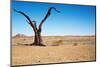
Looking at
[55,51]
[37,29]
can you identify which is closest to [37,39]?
[37,29]

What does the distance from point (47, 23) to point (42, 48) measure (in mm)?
293

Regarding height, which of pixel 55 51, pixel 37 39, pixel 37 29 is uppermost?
pixel 37 29

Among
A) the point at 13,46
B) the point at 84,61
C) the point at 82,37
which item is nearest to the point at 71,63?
the point at 84,61

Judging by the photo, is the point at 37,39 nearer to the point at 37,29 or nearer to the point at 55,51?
the point at 37,29

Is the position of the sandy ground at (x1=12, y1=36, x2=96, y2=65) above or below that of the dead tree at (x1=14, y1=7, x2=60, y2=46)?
below

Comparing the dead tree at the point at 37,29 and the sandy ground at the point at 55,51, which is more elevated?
the dead tree at the point at 37,29

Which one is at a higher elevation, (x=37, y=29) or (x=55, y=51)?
(x=37, y=29)

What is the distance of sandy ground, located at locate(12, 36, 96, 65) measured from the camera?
236 cm

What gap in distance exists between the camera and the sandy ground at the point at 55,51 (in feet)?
7.73

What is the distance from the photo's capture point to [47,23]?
2.46m

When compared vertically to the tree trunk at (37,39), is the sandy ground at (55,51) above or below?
below

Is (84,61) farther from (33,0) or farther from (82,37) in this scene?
(33,0)

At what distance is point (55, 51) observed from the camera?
98.7 inches

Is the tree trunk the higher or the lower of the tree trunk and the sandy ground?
the higher
